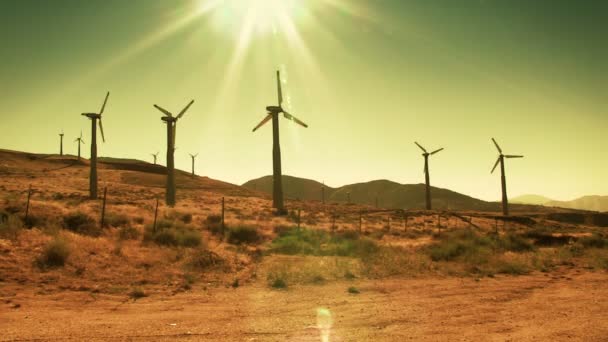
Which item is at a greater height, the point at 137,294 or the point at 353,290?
the point at 137,294

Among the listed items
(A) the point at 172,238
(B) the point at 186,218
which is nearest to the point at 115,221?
(A) the point at 172,238

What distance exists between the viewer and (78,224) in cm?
2220

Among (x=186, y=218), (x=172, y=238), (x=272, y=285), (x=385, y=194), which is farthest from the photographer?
(x=385, y=194)

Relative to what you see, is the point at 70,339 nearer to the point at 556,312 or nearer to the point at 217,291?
the point at 217,291

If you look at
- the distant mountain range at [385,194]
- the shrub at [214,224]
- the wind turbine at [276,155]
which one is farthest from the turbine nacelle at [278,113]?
the distant mountain range at [385,194]

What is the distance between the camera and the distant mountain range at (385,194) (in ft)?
454

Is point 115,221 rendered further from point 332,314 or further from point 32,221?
point 332,314

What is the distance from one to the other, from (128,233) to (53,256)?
6324mm

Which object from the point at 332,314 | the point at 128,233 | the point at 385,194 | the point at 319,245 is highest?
the point at 385,194

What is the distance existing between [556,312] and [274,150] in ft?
138

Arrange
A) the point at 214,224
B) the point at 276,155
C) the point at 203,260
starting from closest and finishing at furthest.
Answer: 1. the point at 203,260
2. the point at 214,224
3. the point at 276,155

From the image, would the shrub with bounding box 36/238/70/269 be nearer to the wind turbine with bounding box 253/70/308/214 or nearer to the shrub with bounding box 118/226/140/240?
the shrub with bounding box 118/226/140/240

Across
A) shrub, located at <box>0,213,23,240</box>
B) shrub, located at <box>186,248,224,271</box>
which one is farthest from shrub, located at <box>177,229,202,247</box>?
shrub, located at <box>0,213,23,240</box>

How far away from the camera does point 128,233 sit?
2225 cm
